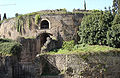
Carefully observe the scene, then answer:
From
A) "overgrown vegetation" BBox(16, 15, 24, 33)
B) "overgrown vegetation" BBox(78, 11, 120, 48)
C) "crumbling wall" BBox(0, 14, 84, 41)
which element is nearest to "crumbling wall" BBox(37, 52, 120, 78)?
"overgrown vegetation" BBox(78, 11, 120, 48)

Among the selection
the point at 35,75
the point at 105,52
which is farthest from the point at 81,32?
the point at 35,75

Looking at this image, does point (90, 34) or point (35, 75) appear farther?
point (90, 34)

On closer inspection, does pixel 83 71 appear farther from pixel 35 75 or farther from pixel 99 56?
pixel 35 75

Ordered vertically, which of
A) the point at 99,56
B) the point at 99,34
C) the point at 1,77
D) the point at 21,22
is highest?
the point at 21,22

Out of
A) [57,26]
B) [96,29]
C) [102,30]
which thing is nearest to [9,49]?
[57,26]

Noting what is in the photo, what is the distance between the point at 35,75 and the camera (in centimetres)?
1709

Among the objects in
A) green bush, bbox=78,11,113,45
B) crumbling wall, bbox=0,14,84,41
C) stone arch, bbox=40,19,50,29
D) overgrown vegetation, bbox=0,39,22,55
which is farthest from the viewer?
stone arch, bbox=40,19,50,29

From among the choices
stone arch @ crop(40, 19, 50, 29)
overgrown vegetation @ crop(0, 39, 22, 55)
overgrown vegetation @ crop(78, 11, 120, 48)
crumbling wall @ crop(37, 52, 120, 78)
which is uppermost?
stone arch @ crop(40, 19, 50, 29)

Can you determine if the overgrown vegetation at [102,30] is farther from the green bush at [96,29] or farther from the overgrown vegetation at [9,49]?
the overgrown vegetation at [9,49]

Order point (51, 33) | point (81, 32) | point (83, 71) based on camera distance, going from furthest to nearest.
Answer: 1. point (51, 33)
2. point (81, 32)
3. point (83, 71)

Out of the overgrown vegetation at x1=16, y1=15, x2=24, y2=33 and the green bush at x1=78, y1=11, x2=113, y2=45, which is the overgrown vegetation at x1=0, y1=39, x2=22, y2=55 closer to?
the green bush at x1=78, y1=11, x2=113, y2=45

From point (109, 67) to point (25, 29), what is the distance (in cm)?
1360

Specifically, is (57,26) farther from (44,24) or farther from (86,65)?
(86,65)

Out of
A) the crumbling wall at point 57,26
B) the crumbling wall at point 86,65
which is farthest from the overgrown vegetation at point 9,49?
the crumbling wall at point 57,26
